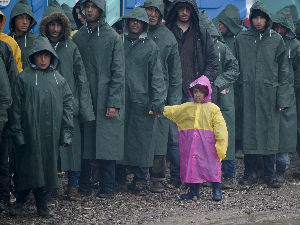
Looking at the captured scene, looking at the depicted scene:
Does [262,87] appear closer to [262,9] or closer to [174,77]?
[262,9]

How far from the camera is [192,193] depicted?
30.1 ft

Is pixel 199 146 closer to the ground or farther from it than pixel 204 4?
closer to the ground

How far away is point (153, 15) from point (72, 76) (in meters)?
1.51

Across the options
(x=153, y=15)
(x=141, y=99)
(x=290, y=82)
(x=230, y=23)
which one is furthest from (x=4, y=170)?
(x=230, y=23)

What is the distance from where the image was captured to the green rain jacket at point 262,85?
10195mm

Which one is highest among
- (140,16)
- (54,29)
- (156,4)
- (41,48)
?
(156,4)

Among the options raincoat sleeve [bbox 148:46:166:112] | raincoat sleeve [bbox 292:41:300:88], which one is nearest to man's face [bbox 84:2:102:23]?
raincoat sleeve [bbox 148:46:166:112]

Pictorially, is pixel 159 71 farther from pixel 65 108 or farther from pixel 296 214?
pixel 296 214

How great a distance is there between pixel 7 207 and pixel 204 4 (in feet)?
24.5

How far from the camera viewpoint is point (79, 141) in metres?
8.92

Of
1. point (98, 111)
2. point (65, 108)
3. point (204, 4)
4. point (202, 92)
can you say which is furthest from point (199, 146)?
point (204, 4)

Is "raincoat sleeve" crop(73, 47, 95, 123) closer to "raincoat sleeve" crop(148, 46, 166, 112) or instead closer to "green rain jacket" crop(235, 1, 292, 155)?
"raincoat sleeve" crop(148, 46, 166, 112)

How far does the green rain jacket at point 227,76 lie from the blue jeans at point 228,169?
77 mm

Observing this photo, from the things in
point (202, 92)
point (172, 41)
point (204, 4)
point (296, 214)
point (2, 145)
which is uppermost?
point (204, 4)
